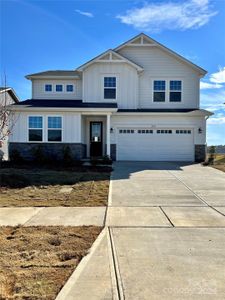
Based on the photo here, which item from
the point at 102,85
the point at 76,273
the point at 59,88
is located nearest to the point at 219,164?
the point at 102,85

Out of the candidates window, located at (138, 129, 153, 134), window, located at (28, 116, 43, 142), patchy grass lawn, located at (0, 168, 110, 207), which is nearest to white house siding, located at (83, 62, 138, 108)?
window, located at (138, 129, 153, 134)

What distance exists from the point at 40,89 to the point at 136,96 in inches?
278

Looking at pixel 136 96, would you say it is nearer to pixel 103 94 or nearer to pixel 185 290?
pixel 103 94

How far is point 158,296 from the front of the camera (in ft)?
11.8

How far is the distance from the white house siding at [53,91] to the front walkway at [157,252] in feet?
47.2

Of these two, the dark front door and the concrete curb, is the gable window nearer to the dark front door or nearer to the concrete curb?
the dark front door

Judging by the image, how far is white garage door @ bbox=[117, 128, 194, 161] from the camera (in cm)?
2089

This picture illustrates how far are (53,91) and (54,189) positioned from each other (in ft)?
44.5

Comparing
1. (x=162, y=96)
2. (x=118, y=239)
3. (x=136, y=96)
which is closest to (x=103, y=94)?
(x=136, y=96)

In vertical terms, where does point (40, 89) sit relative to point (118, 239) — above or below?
above

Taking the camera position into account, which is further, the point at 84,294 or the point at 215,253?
the point at 215,253

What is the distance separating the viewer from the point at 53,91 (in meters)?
23.1

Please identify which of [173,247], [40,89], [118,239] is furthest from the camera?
[40,89]

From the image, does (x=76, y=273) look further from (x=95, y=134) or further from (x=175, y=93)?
(x=175, y=93)
